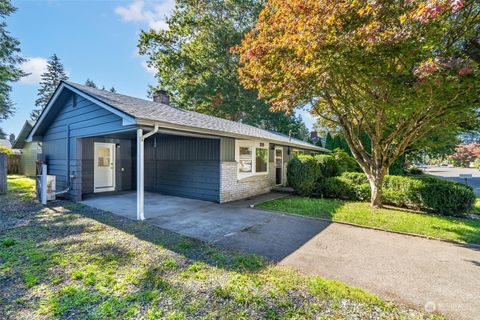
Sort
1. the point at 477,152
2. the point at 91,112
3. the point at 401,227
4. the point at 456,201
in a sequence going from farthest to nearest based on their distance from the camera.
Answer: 1. the point at 477,152
2. the point at 91,112
3. the point at 456,201
4. the point at 401,227

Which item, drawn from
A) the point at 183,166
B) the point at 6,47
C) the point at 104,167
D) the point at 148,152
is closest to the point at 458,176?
the point at 183,166

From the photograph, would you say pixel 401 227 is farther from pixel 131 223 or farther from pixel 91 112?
pixel 91 112

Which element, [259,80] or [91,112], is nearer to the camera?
[259,80]

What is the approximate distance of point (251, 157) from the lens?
9719mm

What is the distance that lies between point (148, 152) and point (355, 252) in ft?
30.4

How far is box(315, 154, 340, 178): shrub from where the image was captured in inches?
442

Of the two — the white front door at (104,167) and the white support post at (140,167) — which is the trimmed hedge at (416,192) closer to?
the white support post at (140,167)

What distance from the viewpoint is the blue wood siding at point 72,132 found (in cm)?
719

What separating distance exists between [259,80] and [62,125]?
7912 mm

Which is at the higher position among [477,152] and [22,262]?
[477,152]

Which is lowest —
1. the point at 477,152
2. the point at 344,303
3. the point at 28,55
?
the point at 344,303

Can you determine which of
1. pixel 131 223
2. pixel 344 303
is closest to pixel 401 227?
pixel 344 303

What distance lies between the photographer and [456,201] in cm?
689

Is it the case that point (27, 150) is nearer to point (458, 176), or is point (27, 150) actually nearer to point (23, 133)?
point (23, 133)
